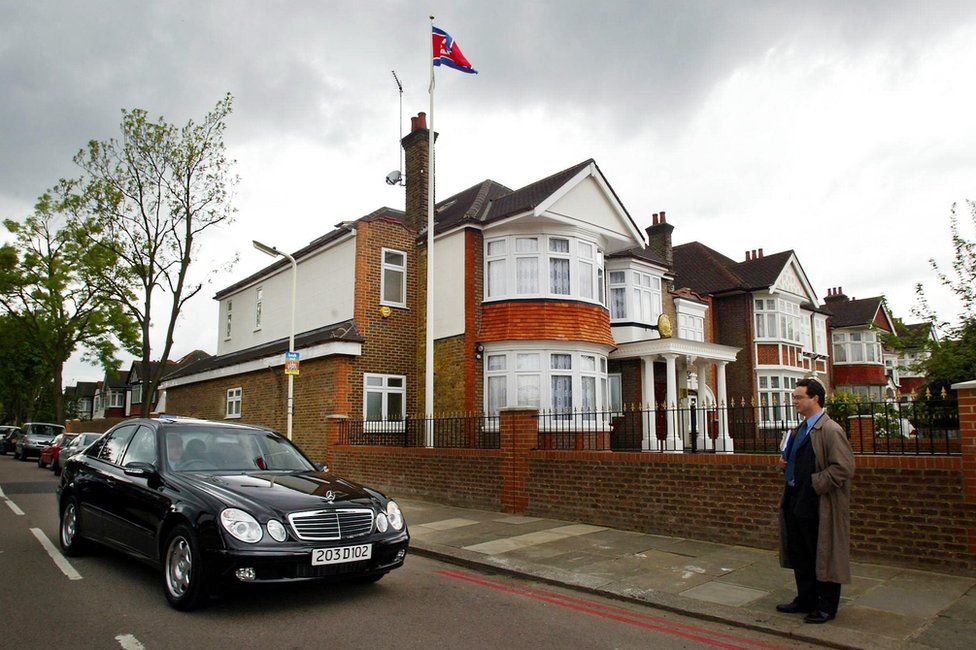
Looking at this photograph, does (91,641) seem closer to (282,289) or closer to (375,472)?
(375,472)

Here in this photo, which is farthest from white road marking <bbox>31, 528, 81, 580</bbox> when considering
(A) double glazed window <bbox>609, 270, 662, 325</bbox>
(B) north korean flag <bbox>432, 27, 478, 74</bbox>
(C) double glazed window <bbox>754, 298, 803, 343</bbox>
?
(C) double glazed window <bbox>754, 298, 803, 343</bbox>

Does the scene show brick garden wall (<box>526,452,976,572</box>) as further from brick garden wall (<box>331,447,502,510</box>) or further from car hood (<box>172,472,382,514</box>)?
car hood (<box>172,472,382,514</box>)

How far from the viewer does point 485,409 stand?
16969mm

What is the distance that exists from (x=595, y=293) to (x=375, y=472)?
748 cm

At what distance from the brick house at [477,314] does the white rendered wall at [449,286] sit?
41 mm

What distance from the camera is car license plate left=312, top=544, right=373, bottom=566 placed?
5.23 metres

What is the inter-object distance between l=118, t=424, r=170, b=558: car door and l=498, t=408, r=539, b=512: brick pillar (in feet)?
19.3

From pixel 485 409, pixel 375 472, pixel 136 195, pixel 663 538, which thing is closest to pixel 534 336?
pixel 485 409

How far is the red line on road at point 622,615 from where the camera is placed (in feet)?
16.7

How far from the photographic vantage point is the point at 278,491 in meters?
5.71

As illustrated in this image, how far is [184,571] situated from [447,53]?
529 inches

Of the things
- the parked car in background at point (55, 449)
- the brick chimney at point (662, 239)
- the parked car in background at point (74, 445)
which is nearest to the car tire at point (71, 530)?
the parked car in background at point (74, 445)

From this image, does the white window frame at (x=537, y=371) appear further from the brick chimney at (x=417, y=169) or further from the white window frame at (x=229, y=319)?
the white window frame at (x=229, y=319)

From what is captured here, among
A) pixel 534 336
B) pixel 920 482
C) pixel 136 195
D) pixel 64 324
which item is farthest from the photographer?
pixel 64 324
